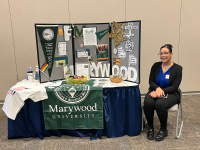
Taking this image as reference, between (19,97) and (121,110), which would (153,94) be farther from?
(19,97)

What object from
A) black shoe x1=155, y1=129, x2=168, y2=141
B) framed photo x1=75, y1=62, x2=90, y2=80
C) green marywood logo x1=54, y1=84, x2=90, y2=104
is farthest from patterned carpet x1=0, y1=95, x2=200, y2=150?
framed photo x1=75, y1=62, x2=90, y2=80

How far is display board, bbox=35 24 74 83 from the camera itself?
7.69 ft

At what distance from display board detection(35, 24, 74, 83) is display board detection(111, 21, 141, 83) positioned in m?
0.62

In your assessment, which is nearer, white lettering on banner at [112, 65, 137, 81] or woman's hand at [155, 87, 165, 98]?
woman's hand at [155, 87, 165, 98]

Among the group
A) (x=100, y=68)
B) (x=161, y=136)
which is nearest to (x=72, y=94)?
(x=100, y=68)

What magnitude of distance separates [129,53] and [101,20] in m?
1.39

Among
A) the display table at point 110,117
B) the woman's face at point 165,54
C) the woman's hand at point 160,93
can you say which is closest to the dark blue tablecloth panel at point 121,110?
the display table at point 110,117

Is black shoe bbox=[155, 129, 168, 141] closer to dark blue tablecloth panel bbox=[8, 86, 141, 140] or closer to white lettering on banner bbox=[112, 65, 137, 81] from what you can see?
dark blue tablecloth panel bbox=[8, 86, 141, 140]

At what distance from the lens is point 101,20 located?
3490 millimetres

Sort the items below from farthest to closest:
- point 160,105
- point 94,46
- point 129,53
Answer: point 94,46
point 129,53
point 160,105

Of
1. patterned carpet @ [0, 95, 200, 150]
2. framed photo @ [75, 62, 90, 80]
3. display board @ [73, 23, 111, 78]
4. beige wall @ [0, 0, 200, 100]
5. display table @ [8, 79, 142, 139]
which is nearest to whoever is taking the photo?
patterned carpet @ [0, 95, 200, 150]

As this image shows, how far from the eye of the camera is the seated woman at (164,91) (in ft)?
7.06

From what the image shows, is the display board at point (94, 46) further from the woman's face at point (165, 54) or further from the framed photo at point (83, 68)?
the woman's face at point (165, 54)

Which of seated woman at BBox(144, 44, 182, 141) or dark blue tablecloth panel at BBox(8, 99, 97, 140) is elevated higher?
seated woman at BBox(144, 44, 182, 141)
